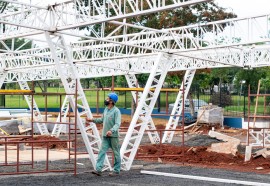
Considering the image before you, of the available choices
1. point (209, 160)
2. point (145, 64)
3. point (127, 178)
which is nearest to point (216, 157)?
point (209, 160)

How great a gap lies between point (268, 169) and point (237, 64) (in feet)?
→ 25.5

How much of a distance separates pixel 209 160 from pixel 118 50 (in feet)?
28.5

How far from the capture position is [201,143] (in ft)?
85.7

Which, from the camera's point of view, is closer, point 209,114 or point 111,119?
point 111,119

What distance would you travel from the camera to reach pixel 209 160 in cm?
1930

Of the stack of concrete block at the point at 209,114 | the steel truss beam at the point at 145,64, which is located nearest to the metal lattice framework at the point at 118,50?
the steel truss beam at the point at 145,64

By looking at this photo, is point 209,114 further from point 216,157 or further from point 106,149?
point 106,149

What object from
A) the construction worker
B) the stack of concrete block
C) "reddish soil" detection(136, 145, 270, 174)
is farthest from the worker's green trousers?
the stack of concrete block

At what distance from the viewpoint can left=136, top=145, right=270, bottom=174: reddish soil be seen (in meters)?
17.6

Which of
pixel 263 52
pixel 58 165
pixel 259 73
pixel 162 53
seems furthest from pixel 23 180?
pixel 259 73

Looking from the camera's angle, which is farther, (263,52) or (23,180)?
(263,52)

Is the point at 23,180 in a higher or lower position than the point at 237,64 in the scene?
lower

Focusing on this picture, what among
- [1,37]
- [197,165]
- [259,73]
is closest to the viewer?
[1,37]

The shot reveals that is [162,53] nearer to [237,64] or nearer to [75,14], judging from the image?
[75,14]
